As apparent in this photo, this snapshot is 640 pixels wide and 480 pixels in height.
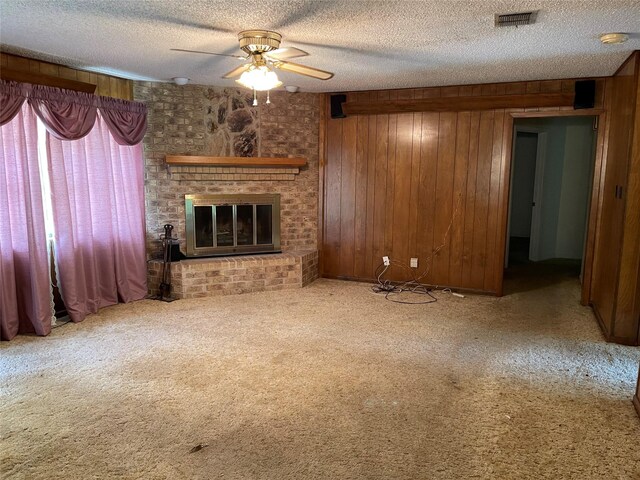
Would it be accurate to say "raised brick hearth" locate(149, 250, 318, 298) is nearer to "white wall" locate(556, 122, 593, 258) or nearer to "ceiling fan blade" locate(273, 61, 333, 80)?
"ceiling fan blade" locate(273, 61, 333, 80)

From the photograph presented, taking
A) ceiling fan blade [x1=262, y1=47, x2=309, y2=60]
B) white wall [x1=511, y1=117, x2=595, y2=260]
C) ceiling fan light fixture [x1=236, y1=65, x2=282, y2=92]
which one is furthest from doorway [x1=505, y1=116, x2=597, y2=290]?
ceiling fan light fixture [x1=236, y1=65, x2=282, y2=92]

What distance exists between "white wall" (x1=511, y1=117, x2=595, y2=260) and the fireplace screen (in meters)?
3.95

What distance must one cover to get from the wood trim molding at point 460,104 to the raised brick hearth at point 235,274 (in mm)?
1803

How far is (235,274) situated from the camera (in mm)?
5027

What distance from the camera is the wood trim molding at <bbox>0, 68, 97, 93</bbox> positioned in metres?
3.54

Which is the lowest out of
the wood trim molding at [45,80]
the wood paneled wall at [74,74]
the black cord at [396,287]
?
the black cord at [396,287]

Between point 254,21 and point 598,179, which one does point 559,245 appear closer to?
point 598,179

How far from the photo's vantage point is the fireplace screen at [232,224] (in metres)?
5.18

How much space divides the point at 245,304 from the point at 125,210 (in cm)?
152

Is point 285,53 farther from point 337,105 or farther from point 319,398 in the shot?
point 319,398

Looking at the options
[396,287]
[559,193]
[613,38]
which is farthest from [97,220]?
[559,193]

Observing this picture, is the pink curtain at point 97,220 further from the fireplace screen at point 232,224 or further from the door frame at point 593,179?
the door frame at point 593,179

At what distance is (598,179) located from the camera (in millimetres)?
4504

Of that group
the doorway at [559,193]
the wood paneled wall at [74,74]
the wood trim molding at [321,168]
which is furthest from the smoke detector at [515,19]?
the doorway at [559,193]
